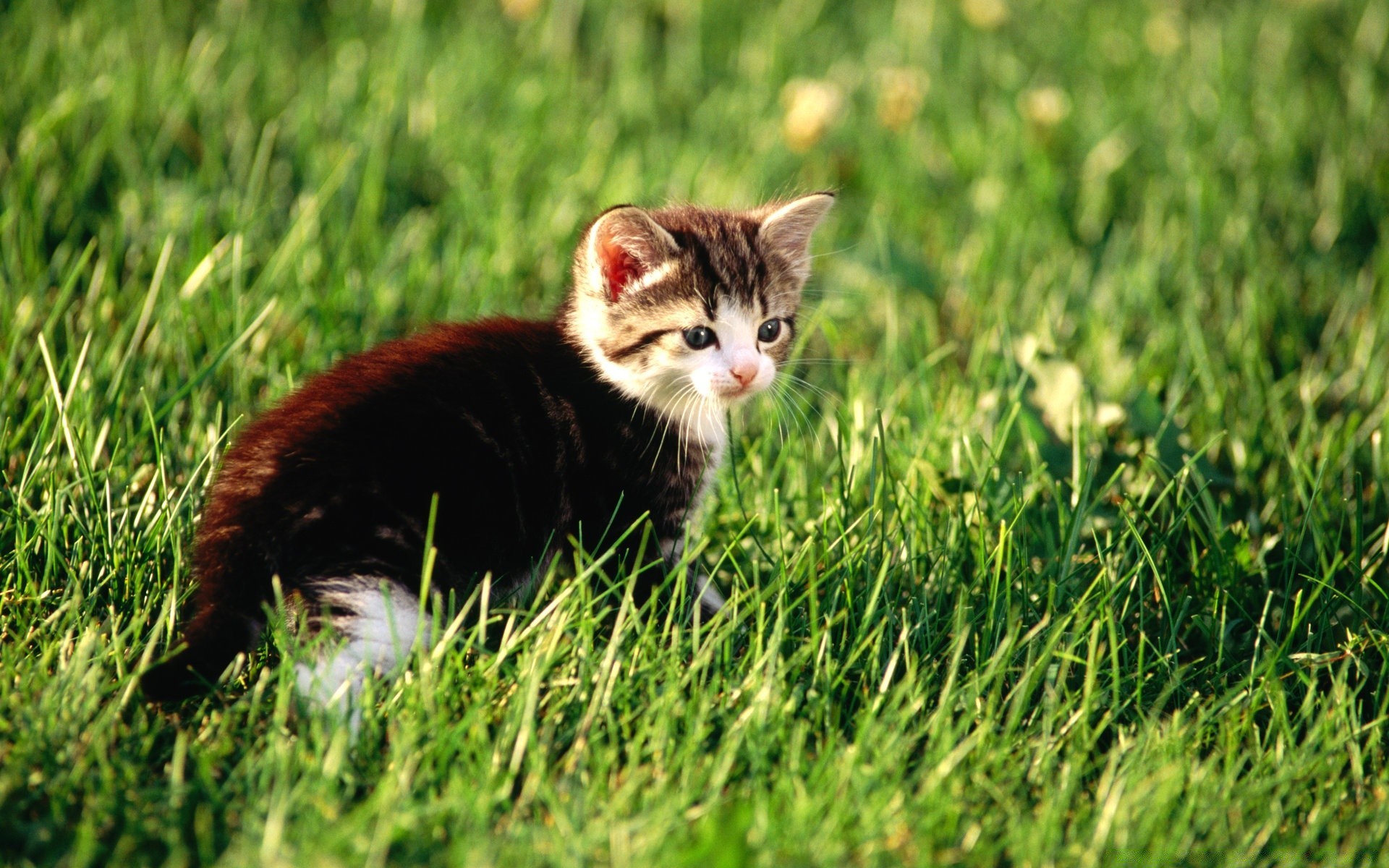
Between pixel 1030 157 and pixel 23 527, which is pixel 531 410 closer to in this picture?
pixel 23 527

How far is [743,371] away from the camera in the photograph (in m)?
2.55

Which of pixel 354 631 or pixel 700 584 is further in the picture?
pixel 700 584

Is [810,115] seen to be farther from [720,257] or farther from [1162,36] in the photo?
[1162,36]

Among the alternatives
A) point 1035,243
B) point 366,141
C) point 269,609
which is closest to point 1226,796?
point 269,609

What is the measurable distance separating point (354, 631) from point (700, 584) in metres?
0.77

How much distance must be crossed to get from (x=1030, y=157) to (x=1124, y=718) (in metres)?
2.74

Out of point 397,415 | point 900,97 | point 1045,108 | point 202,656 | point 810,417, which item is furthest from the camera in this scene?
point 900,97

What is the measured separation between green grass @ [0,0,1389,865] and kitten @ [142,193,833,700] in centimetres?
13

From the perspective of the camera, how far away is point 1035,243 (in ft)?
13.3

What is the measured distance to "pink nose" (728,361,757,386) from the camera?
2553 millimetres

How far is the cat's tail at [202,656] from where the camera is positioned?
194 cm

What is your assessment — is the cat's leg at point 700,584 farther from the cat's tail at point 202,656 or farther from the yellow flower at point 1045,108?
the yellow flower at point 1045,108

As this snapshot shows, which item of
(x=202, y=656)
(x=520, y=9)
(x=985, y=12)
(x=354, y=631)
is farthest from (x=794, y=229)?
(x=985, y=12)

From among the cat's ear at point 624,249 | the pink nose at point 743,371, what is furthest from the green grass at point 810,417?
the cat's ear at point 624,249
